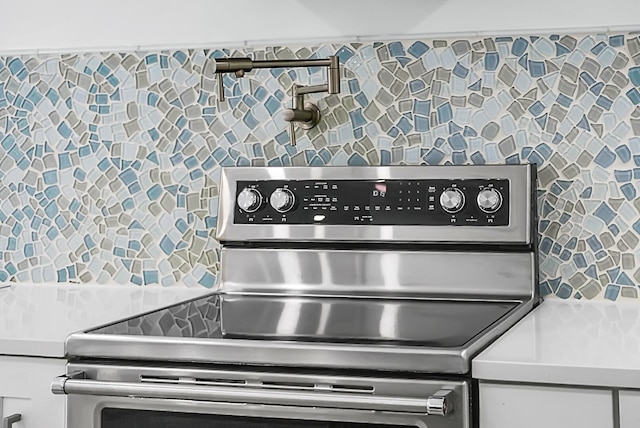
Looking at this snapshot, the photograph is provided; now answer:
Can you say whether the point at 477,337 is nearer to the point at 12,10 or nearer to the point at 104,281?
the point at 104,281

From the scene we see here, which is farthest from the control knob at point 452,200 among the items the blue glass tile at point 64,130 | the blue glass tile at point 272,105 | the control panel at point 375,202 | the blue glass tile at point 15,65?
the blue glass tile at point 15,65

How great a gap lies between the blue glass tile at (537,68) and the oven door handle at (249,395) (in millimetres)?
834

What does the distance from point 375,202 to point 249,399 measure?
645mm

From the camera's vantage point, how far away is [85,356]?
1.50m

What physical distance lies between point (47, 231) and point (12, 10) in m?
0.55

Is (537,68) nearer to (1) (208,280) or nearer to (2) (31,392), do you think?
(1) (208,280)

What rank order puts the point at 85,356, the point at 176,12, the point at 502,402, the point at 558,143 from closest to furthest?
the point at 502,402 < the point at 85,356 < the point at 558,143 < the point at 176,12

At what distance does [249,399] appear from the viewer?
137 cm

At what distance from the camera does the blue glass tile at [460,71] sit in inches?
75.6

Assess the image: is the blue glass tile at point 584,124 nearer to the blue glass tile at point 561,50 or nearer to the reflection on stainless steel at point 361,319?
the blue glass tile at point 561,50

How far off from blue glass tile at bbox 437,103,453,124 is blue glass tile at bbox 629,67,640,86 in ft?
1.21

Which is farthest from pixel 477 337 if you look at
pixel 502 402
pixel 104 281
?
pixel 104 281

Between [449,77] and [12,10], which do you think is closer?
[449,77]

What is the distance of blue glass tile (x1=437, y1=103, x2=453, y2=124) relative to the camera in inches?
76.2
